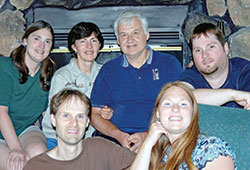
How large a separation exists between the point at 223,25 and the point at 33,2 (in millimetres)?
1747

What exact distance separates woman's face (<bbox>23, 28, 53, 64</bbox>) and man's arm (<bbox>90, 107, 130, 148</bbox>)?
0.56 meters

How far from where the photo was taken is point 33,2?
3.23m

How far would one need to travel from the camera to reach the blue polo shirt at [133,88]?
2.53 m

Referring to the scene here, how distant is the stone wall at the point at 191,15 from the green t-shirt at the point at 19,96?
753mm

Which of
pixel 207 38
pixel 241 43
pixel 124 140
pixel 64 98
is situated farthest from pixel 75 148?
pixel 241 43

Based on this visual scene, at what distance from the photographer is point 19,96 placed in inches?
102

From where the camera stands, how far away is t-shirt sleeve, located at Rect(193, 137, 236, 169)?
1507mm

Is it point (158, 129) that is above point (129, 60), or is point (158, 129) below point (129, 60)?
below

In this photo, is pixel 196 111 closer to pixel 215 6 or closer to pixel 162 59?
pixel 162 59

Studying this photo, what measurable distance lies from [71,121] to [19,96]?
86 cm

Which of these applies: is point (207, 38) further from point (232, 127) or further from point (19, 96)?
point (19, 96)

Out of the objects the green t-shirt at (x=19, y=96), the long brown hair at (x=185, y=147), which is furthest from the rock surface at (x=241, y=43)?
the green t-shirt at (x=19, y=96)

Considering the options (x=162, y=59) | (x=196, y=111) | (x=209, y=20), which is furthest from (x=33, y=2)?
(x=196, y=111)

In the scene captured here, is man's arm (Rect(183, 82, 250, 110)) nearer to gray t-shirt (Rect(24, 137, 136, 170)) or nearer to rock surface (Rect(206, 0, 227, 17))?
gray t-shirt (Rect(24, 137, 136, 170))
